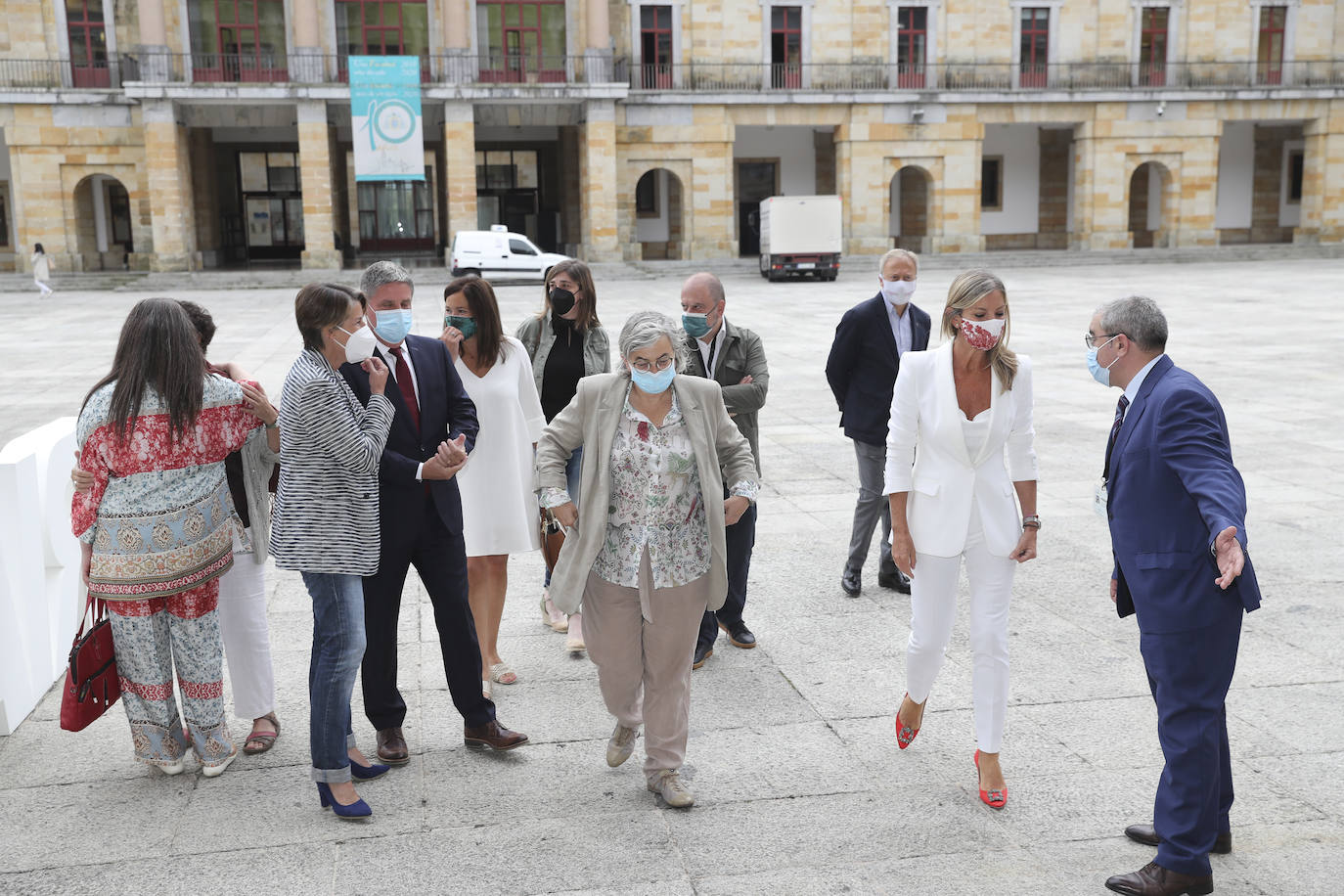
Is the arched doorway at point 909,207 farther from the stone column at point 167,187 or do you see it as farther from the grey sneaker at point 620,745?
the grey sneaker at point 620,745

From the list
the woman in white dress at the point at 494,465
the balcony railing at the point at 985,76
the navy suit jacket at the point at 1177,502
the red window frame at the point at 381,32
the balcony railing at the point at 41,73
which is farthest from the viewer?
the balcony railing at the point at 985,76

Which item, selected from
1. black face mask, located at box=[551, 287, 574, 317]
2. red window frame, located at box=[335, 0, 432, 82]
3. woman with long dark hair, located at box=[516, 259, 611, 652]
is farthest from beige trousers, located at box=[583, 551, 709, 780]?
red window frame, located at box=[335, 0, 432, 82]

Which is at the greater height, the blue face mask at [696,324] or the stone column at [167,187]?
the stone column at [167,187]

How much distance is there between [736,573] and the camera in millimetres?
5727

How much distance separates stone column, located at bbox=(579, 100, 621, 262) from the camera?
3850cm

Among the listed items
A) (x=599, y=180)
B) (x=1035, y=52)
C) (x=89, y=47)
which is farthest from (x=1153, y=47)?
(x=89, y=47)

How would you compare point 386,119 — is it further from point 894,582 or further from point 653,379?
point 653,379

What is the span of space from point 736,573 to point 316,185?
35.0m

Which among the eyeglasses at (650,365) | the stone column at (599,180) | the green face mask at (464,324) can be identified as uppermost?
the stone column at (599,180)

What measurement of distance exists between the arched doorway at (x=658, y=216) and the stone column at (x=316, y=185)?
1065cm

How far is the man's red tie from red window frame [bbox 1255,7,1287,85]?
4586cm

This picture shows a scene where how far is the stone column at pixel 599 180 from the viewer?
38.5 metres

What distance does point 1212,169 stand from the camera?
42844mm

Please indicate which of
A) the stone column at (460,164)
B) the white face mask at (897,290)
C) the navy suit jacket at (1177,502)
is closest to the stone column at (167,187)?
the stone column at (460,164)
